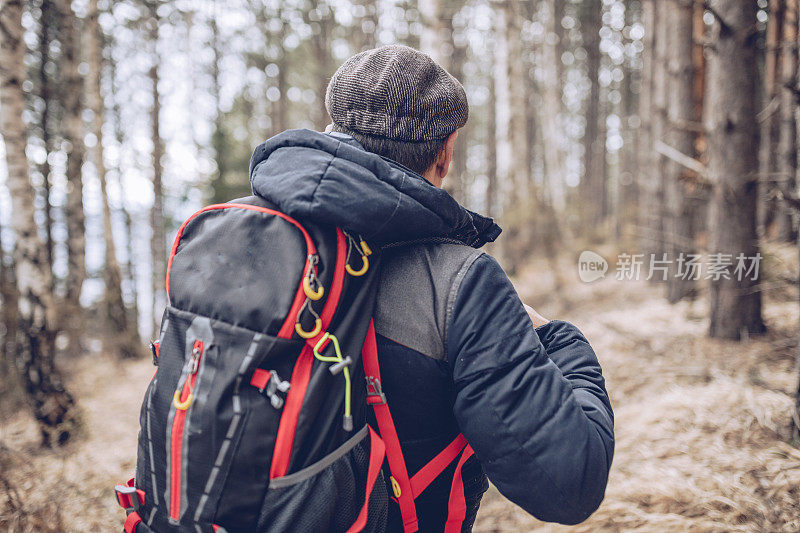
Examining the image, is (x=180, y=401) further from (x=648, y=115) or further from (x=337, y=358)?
(x=648, y=115)

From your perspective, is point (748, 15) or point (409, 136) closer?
point (409, 136)

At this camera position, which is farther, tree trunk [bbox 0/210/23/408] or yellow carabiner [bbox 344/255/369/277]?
tree trunk [bbox 0/210/23/408]

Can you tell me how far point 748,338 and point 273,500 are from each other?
6.20 m

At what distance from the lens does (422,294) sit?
1.24 meters

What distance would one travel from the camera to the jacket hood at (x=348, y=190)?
42.2 inches

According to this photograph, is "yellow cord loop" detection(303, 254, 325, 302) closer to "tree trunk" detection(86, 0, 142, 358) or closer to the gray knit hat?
the gray knit hat

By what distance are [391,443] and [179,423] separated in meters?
0.53

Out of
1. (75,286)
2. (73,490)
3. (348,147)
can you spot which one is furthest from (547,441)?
(75,286)

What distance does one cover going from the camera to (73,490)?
404 centimetres

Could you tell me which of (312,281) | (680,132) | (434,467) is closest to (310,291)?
(312,281)

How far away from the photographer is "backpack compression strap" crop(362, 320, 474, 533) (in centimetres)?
124

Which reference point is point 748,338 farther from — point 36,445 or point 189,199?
point 189,199
